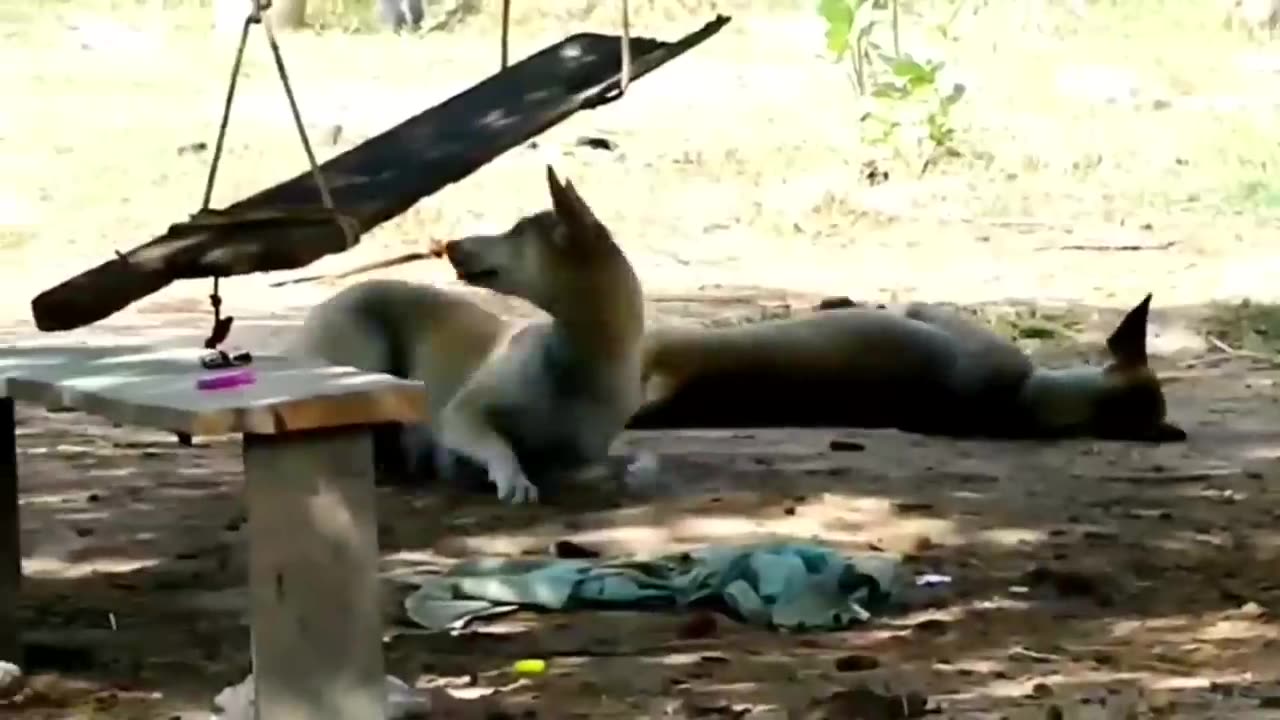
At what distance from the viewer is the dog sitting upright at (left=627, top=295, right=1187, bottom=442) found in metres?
6.70

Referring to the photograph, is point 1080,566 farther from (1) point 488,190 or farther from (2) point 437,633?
(1) point 488,190

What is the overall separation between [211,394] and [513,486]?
7.47ft

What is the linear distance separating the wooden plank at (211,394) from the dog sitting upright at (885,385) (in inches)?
117

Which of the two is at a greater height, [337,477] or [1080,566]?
[337,477]

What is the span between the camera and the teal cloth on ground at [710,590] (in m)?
4.41

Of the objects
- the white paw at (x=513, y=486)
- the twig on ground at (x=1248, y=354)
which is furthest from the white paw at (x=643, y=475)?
the twig on ground at (x=1248, y=354)

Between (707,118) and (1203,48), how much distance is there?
4274 mm

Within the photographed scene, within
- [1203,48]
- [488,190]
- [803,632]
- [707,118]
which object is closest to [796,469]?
[803,632]

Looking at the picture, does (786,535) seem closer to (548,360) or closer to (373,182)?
(548,360)

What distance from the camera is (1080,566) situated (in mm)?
4875

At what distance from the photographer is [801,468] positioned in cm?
607

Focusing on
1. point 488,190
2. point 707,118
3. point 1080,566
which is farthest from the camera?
point 707,118

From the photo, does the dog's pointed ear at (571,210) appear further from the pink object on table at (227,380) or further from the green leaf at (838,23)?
the green leaf at (838,23)

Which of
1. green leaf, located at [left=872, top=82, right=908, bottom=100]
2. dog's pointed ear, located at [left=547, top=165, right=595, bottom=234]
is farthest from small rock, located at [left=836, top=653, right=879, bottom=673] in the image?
green leaf, located at [left=872, top=82, right=908, bottom=100]
